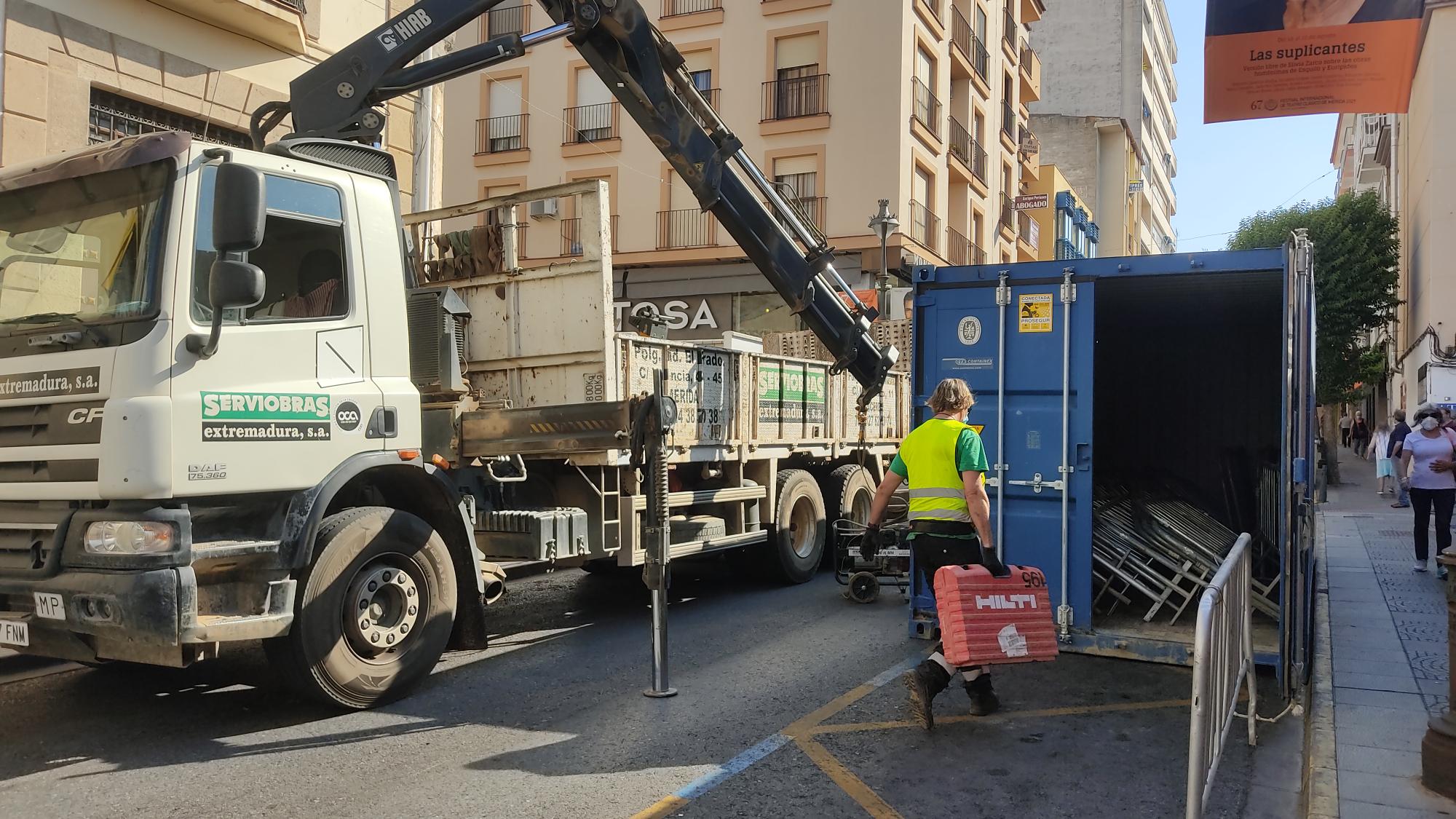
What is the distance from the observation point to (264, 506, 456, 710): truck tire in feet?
17.7

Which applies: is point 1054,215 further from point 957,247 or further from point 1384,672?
point 1384,672

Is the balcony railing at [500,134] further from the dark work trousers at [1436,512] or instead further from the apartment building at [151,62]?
the dark work trousers at [1436,512]

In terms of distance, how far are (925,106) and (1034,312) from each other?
71.6 ft

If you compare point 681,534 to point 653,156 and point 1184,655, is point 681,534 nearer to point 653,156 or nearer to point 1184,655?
point 1184,655

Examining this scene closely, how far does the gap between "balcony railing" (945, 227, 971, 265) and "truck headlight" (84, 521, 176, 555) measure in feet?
87.0

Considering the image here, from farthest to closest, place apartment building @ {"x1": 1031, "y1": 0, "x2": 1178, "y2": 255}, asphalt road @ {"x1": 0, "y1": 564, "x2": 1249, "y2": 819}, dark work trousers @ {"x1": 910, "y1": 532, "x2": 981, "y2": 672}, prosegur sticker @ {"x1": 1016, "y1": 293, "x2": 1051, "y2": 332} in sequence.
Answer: apartment building @ {"x1": 1031, "y1": 0, "x2": 1178, "y2": 255} → prosegur sticker @ {"x1": 1016, "y1": 293, "x2": 1051, "y2": 332} → dark work trousers @ {"x1": 910, "y1": 532, "x2": 981, "y2": 672} → asphalt road @ {"x1": 0, "y1": 564, "x2": 1249, "y2": 819}

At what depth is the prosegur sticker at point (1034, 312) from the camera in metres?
6.82

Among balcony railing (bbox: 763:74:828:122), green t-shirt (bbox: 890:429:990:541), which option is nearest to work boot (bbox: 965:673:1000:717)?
green t-shirt (bbox: 890:429:990:541)

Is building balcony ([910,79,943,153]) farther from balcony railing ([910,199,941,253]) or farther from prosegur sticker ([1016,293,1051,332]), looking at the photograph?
prosegur sticker ([1016,293,1051,332])

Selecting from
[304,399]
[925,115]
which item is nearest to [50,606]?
[304,399]

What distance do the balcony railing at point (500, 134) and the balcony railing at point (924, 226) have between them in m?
10.4

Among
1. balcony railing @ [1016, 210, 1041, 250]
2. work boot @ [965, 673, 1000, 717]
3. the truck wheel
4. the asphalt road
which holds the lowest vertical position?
the asphalt road

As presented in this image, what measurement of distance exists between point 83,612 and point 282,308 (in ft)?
5.50

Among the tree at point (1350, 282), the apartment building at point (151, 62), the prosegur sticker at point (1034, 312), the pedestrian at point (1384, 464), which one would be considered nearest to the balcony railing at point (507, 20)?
the apartment building at point (151, 62)
